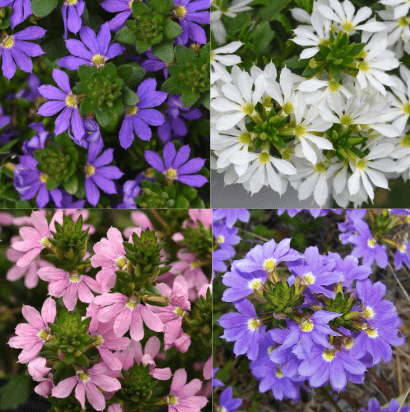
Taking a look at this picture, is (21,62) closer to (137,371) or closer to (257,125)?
(257,125)

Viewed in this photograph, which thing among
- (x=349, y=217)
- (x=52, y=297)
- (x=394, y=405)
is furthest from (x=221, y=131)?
(x=394, y=405)

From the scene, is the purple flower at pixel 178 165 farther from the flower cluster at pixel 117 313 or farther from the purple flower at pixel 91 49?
the purple flower at pixel 91 49

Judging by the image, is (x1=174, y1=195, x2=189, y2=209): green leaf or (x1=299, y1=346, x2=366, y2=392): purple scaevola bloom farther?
(x1=174, y1=195, x2=189, y2=209): green leaf

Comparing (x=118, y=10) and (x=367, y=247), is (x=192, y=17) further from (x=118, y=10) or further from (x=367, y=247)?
(x=367, y=247)

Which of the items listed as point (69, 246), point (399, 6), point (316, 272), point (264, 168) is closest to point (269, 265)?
point (316, 272)

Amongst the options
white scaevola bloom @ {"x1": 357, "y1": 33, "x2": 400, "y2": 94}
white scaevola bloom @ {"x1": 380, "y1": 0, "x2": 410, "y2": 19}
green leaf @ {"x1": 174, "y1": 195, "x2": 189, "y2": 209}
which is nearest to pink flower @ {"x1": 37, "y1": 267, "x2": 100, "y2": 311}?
green leaf @ {"x1": 174, "y1": 195, "x2": 189, "y2": 209}

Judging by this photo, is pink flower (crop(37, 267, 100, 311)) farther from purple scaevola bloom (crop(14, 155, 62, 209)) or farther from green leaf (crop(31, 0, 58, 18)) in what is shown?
green leaf (crop(31, 0, 58, 18))
